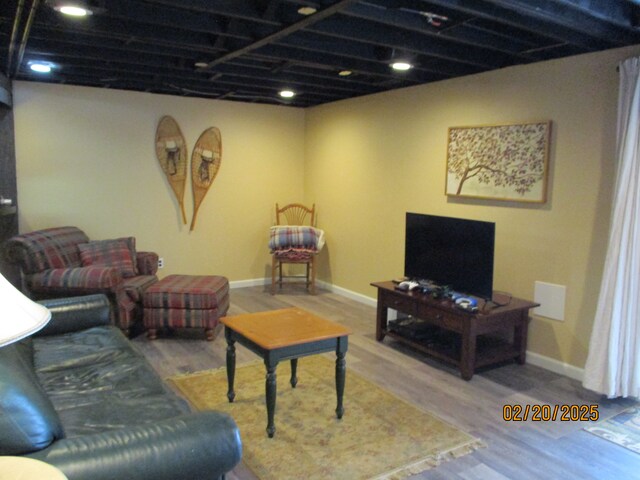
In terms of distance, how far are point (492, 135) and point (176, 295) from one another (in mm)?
2850

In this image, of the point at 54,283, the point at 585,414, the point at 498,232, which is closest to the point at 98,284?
the point at 54,283

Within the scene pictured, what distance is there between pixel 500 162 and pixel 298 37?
5.98 ft

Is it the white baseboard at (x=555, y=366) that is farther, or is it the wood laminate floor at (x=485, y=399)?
the white baseboard at (x=555, y=366)

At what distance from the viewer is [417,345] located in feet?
13.0

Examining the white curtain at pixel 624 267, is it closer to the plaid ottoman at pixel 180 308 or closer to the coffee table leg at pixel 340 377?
the coffee table leg at pixel 340 377

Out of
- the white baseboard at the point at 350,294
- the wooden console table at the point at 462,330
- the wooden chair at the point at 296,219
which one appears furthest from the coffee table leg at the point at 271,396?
the wooden chair at the point at 296,219

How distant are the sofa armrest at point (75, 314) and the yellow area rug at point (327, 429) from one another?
68 centimetres

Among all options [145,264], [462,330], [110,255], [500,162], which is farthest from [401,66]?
[110,255]

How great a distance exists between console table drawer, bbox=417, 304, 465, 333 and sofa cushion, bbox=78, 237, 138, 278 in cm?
266

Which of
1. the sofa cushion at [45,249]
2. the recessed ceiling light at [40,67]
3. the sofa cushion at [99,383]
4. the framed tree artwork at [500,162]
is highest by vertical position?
the recessed ceiling light at [40,67]

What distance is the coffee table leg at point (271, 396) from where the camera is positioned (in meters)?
2.65

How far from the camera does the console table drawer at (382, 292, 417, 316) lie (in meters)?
3.96

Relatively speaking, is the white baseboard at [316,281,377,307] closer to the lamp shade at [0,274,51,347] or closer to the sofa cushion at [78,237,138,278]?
the sofa cushion at [78,237,138,278]

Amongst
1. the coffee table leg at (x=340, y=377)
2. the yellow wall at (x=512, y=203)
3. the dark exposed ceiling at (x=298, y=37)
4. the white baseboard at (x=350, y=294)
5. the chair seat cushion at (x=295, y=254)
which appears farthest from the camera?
the chair seat cushion at (x=295, y=254)
